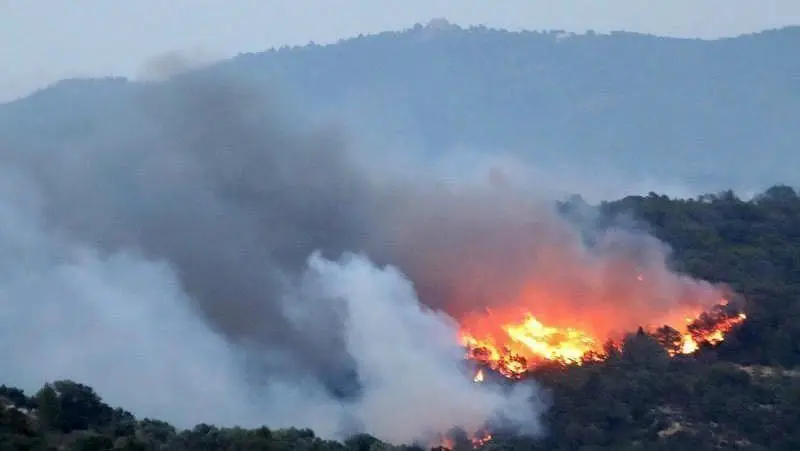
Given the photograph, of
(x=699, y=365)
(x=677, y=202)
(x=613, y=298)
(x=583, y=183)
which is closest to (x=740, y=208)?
(x=677, y=202)

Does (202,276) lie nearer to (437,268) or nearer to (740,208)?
(437,268)

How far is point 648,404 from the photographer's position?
41.3m

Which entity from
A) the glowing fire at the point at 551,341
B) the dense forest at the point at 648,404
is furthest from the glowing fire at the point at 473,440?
the glowing fire at the point at 551,341

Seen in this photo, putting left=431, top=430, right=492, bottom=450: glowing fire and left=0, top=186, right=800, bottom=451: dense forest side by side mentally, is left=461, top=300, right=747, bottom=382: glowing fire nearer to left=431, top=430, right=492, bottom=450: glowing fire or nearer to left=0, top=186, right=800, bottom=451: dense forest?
left=0, top=186, right=800, bottom=451: dense forest

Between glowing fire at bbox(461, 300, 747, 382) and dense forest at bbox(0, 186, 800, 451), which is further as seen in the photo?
glowing fire at bbox(461, 300, 747, 382)

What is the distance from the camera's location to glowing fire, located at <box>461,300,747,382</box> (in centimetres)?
4519

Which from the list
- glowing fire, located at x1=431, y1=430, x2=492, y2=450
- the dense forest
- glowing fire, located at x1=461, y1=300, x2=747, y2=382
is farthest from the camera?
glowing fire, located at x1=461, y1=300, x2=747, y2=382

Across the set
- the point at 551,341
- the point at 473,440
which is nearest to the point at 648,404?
the point at 551,341

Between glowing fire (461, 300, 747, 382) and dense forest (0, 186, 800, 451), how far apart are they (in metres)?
0.75

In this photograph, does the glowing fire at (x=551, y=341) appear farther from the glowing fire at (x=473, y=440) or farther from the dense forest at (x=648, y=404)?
the glowing fire at (x=473, y=440)

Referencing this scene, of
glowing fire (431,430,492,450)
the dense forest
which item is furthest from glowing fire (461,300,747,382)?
glowing fire (431,430,492,450)

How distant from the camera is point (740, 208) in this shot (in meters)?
73.7

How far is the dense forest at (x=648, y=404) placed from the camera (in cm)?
2784

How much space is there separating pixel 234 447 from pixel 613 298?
27072 mm
